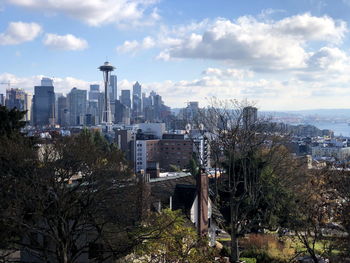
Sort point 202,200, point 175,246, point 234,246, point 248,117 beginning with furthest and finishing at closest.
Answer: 1. point 202,200
2. point 248,117
3. point 234,246
4. point 175,246

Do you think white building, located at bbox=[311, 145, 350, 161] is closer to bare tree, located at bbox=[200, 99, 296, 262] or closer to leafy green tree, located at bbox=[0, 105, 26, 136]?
bare tree, located at bbox=[200, 99, 296, 262]

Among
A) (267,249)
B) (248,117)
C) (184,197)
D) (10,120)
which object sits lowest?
(267,249)

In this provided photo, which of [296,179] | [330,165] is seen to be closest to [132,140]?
[296,179]

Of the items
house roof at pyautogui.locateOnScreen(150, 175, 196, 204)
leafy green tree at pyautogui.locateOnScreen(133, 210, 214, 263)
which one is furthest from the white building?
leafy green tree at pyautogui.locateOnScreen(133, 210, 214, 263)

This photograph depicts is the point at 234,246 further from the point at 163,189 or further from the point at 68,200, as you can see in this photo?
the point at 68,200

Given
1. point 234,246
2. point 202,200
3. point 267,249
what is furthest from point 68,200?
point 267,249

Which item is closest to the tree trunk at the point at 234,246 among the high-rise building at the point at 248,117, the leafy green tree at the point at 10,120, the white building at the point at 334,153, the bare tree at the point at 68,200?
the high-rise building at the point at 248,117

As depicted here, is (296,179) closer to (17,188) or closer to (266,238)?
(266,238)

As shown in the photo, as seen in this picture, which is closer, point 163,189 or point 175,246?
point 175,246
